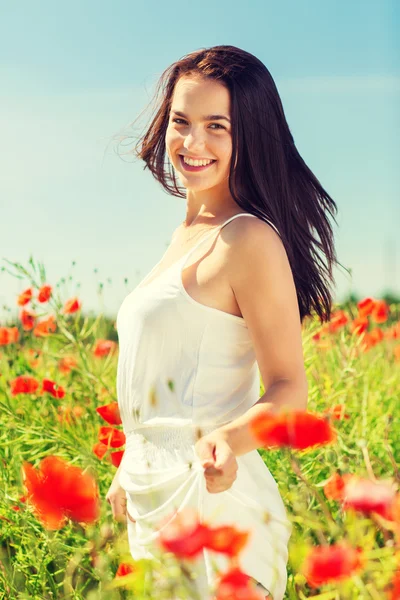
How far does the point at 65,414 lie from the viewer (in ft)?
9.21

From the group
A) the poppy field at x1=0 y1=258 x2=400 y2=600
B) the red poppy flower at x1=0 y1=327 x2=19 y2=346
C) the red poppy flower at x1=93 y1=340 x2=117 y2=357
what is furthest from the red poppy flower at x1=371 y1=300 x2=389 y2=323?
the red poppy flower at x1=0 y1=327 x2=19 y2=346

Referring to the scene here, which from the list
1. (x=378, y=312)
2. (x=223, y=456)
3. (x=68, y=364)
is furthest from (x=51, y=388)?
(x=223, y=456)

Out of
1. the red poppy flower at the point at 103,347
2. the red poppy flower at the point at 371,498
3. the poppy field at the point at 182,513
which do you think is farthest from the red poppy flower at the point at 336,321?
the red poppy flower at the point at 371,498

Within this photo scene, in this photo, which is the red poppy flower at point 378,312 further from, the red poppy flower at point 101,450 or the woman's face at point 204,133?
the woman's face at point 204,133

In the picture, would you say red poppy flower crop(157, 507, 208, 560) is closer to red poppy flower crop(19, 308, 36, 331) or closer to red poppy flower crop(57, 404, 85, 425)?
red poppy flower crop(57, 404, 85, 425)

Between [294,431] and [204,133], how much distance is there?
0.88 meters

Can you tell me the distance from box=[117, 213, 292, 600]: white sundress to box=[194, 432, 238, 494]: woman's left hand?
0.28 m

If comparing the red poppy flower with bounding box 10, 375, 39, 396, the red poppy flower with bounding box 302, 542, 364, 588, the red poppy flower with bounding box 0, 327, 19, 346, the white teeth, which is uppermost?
the white teeth

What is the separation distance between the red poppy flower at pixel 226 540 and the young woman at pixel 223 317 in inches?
8.5

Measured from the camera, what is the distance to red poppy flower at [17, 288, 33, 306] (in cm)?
296

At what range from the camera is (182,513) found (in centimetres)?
135

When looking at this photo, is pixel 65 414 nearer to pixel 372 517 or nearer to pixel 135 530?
pixel 135 530

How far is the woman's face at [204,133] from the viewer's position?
5.51 feet

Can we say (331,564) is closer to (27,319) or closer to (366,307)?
(366,307)
